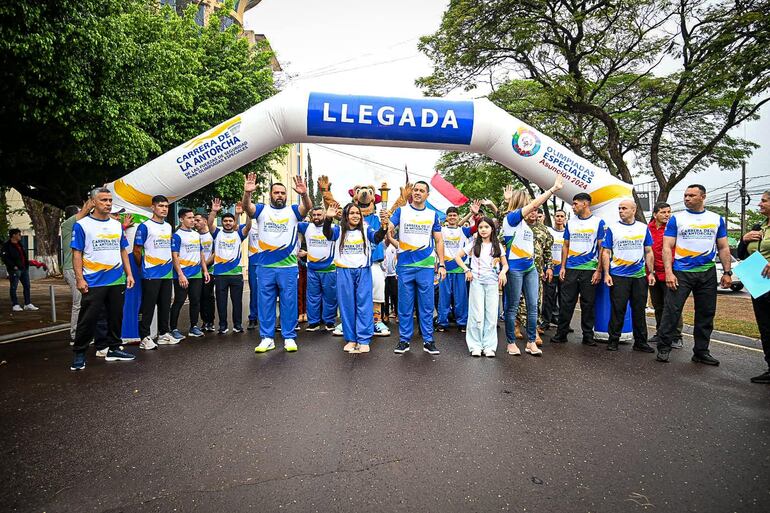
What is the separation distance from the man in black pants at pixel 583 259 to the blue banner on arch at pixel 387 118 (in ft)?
6.37

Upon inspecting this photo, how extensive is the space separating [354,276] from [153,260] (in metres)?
2.90

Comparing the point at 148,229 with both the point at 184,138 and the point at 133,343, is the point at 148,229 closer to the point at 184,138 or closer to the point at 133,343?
the point at 133,343

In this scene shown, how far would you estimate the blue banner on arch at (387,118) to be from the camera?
6543 mm

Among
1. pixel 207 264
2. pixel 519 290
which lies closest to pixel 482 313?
pixel 519 290

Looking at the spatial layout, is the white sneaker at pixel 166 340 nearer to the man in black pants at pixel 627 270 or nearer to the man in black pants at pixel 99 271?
the man in black pants at pixel 99 271

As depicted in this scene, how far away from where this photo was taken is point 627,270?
638 cm

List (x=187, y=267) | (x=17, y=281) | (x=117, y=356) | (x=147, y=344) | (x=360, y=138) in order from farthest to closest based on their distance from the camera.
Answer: (x=17, y=281), (x=187, y=267), (x=360, y=138), (x=147, y=344), (x=117, y=356)

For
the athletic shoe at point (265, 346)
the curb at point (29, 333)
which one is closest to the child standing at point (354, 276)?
the athletic shoe at point (265, 346)

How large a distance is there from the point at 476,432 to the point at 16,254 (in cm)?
1256

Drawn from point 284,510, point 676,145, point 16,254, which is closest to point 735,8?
point 676,145

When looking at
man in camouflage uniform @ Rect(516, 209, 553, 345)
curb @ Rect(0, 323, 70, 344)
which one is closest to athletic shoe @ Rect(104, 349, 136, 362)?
curb @ Rect(0, 323, 70, 344)

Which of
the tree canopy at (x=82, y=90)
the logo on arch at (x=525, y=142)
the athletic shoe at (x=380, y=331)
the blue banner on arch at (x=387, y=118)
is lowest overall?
the athletic shoe at (x=380, y=331)

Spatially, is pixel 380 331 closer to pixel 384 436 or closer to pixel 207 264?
pixel 207 264

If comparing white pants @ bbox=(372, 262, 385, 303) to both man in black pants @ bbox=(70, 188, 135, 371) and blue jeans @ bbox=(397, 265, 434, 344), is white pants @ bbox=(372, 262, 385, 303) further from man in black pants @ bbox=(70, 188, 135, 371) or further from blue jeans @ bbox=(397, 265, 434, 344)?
man in black pants @ bbox=(70, 188, 135, 371)
